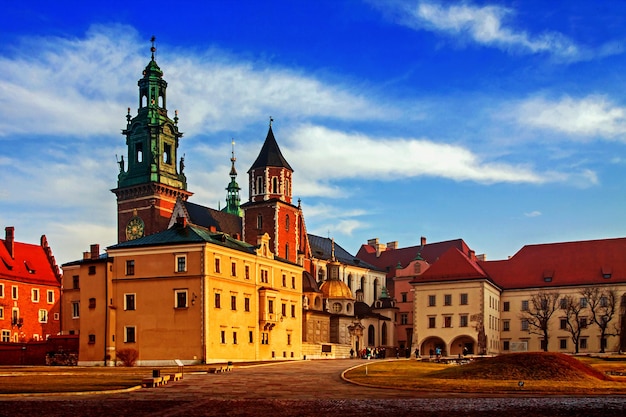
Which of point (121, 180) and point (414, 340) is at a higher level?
point (121, 180)

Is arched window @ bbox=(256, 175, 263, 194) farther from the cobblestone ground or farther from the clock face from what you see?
the cobblestone ground

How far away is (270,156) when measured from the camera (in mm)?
107688

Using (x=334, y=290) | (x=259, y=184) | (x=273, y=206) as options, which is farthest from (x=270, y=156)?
(x=334, y=290)

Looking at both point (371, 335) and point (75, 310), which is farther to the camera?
point (371, 335)

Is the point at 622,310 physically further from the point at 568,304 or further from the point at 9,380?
the point at 9,380

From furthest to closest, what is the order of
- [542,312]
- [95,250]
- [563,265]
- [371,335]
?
[371,335] → [563,265] → [542,312] → [95,250]

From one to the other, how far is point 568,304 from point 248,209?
1565 inches

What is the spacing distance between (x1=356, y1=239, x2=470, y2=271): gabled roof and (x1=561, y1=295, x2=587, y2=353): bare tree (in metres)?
26.3

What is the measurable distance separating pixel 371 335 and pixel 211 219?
85.7 ft

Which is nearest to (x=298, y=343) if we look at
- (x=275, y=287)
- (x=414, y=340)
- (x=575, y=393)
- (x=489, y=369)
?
(x=275, y=287)

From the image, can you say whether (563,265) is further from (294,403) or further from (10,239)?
(294,403)

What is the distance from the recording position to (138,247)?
7100 cm

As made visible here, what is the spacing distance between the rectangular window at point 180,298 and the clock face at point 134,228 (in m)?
38.0

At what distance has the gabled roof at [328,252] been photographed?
12350 centimetres
